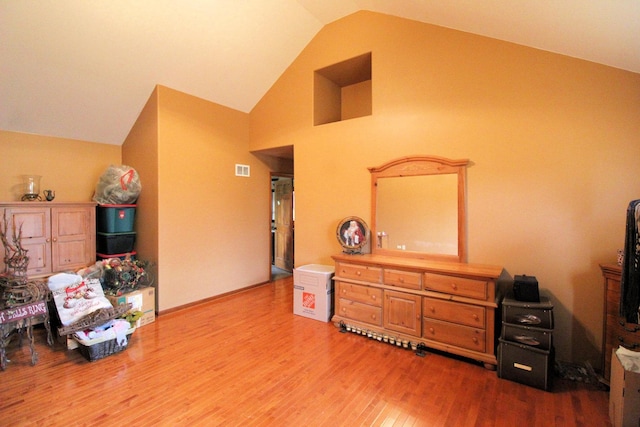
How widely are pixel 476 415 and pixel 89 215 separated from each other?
4714 millimetres

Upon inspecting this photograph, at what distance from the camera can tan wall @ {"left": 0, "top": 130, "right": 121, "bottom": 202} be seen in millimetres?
3504

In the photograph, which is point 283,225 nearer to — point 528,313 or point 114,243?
point 114,243

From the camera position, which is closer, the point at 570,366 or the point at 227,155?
the point at 570,366

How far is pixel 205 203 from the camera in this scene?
4.33 metres

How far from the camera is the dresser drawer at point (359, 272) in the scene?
3.17 m

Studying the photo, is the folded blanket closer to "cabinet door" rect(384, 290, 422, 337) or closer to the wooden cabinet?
the wooden cabinet

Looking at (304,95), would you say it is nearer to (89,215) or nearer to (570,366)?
(89,215)

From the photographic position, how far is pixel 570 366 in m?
2.50

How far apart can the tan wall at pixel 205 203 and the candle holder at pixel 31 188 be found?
148 cm

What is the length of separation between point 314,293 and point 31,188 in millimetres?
3822

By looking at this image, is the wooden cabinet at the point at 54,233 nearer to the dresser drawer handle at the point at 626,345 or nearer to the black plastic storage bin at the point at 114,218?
the black plastic storage bin at the point at 114,218

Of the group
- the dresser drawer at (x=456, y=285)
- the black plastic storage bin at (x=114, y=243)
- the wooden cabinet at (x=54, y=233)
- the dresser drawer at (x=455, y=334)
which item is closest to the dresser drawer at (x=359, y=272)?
the dresser drawer at (x=456, y=285)

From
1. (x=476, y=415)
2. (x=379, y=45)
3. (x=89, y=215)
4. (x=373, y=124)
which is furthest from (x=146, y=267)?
(x=379, y=45)

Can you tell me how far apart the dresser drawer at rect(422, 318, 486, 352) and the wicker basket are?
10.2 feet
